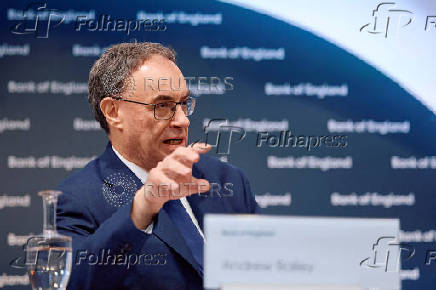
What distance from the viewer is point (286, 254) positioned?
1.55 meters

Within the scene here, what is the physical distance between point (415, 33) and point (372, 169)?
2.97 feet

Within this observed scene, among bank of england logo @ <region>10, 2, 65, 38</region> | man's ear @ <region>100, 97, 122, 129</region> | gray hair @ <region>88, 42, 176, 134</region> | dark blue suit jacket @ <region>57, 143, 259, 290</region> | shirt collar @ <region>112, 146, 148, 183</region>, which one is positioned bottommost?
dark blue suit jacket @ <region>57, 143, 259, 290</region>

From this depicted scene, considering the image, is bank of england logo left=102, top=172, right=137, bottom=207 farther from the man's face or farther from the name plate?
the name plate

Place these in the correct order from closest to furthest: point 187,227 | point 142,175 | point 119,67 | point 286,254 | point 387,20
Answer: point 286,254
point 187,227
point 142,175
point 119,67
point 387,20

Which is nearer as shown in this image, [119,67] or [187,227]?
[187,227]

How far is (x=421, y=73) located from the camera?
3.93m

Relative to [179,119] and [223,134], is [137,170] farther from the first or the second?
A: [223,134]

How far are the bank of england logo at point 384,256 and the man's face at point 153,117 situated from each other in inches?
50.3

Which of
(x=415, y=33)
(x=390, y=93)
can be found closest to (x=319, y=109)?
(x=390, y=93)

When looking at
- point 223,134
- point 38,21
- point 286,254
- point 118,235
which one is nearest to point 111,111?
point 118,235

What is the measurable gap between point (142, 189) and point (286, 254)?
0.61m

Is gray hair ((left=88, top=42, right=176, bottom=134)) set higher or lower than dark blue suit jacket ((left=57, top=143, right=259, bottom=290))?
higher

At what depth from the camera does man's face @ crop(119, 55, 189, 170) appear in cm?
266

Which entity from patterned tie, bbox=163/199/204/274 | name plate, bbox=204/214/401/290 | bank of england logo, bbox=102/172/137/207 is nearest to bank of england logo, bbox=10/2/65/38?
bank of england logo, bbox=102/172/137/207
